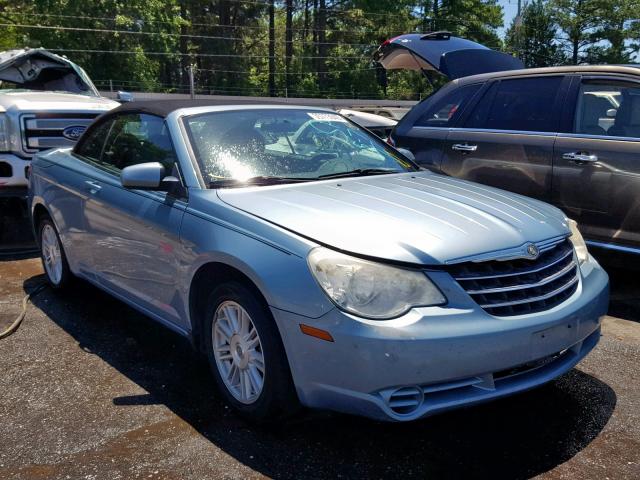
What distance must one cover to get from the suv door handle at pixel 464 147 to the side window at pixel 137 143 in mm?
2726

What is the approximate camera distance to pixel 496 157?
5.42 meters

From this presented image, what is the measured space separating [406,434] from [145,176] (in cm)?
192

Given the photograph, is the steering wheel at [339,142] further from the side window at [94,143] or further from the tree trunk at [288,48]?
the tree trunk at [288,48]

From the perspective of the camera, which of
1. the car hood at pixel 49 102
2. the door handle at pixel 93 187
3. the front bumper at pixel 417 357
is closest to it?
the front bumper at pixel 417 357

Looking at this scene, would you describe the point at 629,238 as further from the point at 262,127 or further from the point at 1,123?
the point at 1,123

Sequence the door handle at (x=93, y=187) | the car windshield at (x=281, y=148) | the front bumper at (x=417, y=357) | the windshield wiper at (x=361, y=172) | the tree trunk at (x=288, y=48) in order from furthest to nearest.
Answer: the tree trunk at (x=288, y=48) < the door handle at (x=93, y=187) < the windshield wiper at (x=361, y=172) < the car windshield at (x=281, y=148) < the front bumper at (x=417, y=357)

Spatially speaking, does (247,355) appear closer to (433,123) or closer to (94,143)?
(94,143)

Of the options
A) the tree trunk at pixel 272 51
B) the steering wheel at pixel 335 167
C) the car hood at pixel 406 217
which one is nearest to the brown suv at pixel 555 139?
the car hood at pixel 406 217

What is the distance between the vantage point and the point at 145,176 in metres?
3.58

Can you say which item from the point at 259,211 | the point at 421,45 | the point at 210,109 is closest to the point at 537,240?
the point at 259,211

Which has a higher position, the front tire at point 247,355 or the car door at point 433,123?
the car door at point 433,123

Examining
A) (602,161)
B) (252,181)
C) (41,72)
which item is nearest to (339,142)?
(252,181)

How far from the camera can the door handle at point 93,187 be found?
4.33m

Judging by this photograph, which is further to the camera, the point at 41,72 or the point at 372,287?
the point at 41,72
